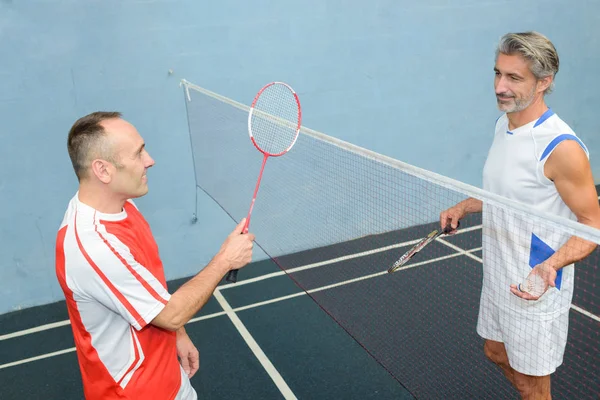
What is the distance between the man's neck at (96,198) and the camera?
242 cm

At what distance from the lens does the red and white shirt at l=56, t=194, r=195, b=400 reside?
7.33 feet

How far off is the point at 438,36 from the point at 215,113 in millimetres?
2690

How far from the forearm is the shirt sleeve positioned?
0.04 meters

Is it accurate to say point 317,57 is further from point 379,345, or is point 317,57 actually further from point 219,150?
point 379,345

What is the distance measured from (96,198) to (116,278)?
0.37 m

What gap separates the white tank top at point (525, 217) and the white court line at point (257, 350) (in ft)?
5.68

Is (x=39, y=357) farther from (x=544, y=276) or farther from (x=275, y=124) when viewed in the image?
(x=544, y=276)

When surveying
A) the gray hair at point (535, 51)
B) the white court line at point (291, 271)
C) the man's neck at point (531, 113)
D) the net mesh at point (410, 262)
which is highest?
the gray hair at point (535, 51)

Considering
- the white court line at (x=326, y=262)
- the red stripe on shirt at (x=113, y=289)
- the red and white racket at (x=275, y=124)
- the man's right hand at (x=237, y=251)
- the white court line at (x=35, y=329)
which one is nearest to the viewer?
the red stripe on shirt at (x=113, y=289)

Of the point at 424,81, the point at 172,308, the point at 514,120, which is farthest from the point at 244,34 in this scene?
the point at 172,308

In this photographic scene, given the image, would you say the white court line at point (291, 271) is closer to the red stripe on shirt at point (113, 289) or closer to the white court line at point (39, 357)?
the white court line at point (39, 357)

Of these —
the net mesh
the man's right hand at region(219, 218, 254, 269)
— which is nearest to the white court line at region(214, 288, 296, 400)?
the net mesh

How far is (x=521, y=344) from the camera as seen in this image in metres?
2.89

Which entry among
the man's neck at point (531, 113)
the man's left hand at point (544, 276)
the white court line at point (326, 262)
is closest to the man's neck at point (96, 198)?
the man's left hand at point (544, 276)
